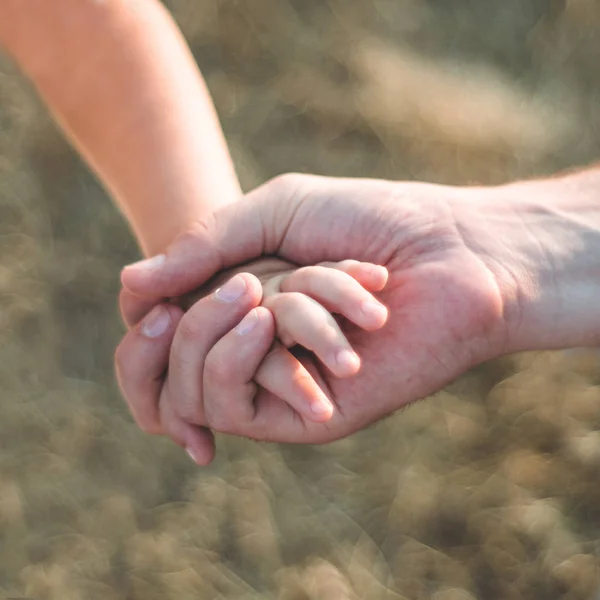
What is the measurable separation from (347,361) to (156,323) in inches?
9.7

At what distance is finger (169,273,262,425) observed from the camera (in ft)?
2.35

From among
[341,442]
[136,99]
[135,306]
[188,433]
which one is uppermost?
[136,99]

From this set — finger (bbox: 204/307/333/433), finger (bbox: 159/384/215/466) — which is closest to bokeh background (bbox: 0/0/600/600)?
finger (bbox: 159/384/215/466)

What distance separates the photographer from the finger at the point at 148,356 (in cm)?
79

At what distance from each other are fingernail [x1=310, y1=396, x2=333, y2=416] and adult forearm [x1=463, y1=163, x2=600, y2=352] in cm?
23

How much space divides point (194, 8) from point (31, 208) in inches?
24.6

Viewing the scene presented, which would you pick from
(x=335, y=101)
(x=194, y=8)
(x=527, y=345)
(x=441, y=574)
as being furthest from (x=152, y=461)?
(x=194, y=8)

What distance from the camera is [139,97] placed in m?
0.95

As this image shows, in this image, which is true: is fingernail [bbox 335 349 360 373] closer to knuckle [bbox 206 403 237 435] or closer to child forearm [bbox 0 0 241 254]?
knuckle [bbox 206 403 237 435]

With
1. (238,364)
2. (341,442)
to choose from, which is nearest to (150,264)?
(238,364)

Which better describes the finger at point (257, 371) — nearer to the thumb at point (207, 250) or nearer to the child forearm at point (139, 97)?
the thumb at point (207, 250)

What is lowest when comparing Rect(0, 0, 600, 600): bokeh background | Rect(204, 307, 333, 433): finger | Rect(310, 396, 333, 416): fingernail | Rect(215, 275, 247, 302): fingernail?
Rect(0, 0, 600, 600): bokeh background

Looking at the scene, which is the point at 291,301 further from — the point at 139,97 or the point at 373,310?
the point at 139,97

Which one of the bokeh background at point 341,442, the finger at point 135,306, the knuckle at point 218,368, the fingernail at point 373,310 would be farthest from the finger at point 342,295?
the bokeh background at point 341,442
